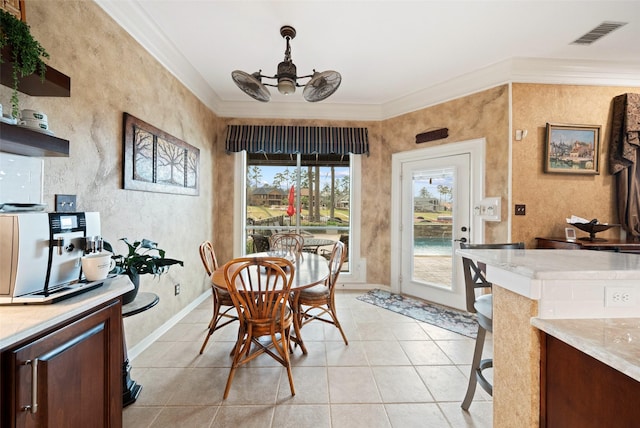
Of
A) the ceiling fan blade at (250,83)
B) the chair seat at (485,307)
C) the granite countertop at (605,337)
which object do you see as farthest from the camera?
the ceiling fan blade at (250,83)

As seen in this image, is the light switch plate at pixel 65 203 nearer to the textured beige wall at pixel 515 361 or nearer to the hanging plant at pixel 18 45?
the hanging plant at pixel 18 45

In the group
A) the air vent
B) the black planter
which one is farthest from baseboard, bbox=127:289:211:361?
the air vent

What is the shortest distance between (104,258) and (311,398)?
1.55 metres

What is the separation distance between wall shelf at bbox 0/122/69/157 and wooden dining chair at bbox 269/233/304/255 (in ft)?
8.16

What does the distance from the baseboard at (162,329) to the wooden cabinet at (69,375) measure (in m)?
1.18

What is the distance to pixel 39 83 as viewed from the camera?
1.27m

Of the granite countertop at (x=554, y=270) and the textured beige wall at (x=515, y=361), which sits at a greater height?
the granite countertop at (x=554, y=270)

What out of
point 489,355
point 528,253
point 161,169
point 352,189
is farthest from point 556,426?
point 352,189

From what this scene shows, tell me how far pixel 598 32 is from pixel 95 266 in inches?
166

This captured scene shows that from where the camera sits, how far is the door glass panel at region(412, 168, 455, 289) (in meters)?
3.45

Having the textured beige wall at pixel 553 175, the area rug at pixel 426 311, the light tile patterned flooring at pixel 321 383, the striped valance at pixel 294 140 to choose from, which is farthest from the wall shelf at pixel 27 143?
the textured beige wall at pixel 553 175

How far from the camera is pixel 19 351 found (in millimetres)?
771

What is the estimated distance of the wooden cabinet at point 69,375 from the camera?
2.53 feet

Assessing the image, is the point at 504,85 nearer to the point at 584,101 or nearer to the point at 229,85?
the point at 584,101
